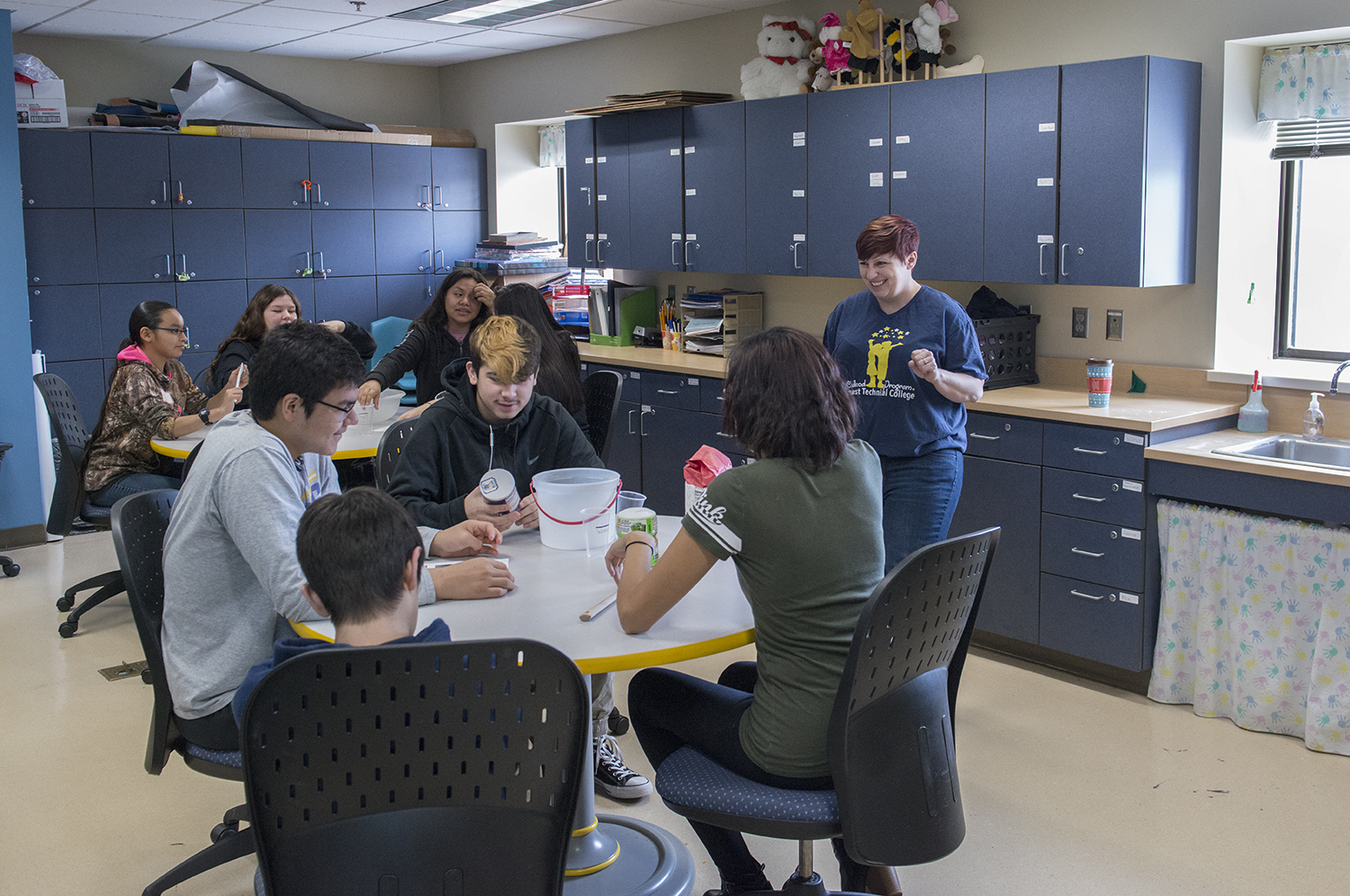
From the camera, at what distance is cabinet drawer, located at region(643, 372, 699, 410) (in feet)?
17.4

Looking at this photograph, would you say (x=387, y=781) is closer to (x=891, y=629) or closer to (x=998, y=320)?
(x=891, y=629)

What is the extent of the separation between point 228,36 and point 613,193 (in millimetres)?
2541

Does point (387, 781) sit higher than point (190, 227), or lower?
lower

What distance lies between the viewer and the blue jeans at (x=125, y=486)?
429cm

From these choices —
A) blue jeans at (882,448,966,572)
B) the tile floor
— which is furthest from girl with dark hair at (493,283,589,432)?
blue jeans at (882,448,966,572)

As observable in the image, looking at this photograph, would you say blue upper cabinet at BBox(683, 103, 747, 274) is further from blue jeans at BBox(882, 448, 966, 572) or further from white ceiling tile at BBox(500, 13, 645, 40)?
blue jeans at BBox(882, 448, 966, 572)

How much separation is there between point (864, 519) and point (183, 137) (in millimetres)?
5843

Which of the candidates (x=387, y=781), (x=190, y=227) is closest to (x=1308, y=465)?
(x=387, y=781)

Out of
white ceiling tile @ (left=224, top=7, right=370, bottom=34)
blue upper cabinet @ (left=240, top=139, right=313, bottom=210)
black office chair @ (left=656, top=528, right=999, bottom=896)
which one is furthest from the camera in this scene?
blue upper cabinet @ (left=240, top=139, right=313, bottom=210)

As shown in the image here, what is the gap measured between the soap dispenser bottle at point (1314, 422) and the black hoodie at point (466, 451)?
2410 millimetres

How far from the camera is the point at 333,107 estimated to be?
754 centimetres

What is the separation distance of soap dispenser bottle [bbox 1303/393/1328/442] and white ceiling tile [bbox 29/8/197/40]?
557 centimetres

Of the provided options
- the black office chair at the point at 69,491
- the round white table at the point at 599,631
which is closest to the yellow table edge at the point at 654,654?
the round white table at the point at 599,631

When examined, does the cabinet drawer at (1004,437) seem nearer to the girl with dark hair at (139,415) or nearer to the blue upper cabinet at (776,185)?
the blue upper cabinet at (776,185)
